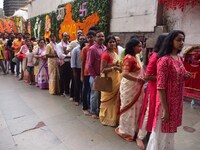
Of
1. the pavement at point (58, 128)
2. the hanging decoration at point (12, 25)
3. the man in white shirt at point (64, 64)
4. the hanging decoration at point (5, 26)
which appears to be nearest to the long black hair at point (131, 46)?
the pavement at point (58, 128)

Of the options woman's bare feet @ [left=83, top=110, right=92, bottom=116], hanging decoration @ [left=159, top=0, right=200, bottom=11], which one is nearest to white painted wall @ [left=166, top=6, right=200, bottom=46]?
hanging decoration @ [left=159, top=0, right=200, bottom=11]

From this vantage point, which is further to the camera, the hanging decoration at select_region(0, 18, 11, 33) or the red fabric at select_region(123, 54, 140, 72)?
the hanging decoration at select_region(0, 18, 11, 33)

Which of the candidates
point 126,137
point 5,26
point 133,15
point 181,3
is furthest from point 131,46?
point 5,26

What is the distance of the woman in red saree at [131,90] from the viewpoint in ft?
9.42

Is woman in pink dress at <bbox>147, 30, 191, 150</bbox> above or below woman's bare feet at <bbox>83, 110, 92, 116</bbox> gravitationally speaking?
above

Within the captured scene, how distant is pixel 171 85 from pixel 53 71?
3985 mm

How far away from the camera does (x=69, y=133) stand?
11.0ft

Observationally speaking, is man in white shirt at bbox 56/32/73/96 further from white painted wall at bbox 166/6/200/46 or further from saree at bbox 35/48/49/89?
white painted wall at bbox 166/6/200/46

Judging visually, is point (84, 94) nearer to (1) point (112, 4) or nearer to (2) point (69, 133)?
(2) point (69, 133)

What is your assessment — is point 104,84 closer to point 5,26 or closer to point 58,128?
point 58,128

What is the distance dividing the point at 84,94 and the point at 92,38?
1.16 m

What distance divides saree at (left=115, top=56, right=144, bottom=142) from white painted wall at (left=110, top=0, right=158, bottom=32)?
3149 millimetres

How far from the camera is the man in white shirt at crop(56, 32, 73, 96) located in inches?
206

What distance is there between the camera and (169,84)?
84.4 inches
